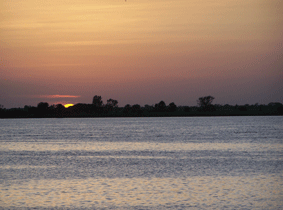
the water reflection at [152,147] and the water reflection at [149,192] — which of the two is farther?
the water reflection at [152,147]

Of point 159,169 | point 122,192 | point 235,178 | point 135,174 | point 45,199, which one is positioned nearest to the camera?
point 45,199

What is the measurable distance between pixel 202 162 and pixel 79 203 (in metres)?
22.5

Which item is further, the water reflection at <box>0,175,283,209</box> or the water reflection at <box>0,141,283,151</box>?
the water reflection at <box>0,141,283,151</box>

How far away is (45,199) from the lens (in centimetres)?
2366

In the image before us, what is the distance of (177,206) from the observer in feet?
71.5

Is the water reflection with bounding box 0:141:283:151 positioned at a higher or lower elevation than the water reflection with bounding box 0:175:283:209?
lower

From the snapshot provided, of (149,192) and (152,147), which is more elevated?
(149,192)

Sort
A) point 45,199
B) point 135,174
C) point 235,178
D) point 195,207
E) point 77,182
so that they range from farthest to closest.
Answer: point 135,174 → point 235,178 → point 77,182 → point 45,199 → point 195,207

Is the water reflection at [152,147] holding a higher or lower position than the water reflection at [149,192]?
lower

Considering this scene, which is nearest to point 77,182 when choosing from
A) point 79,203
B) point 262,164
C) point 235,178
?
point 79,203

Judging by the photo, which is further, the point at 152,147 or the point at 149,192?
the point at 152,147

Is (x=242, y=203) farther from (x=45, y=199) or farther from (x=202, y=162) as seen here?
Result: (x=202, y=162)

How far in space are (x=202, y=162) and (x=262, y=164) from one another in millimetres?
6183

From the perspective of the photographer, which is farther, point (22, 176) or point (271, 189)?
point (22, 176)
